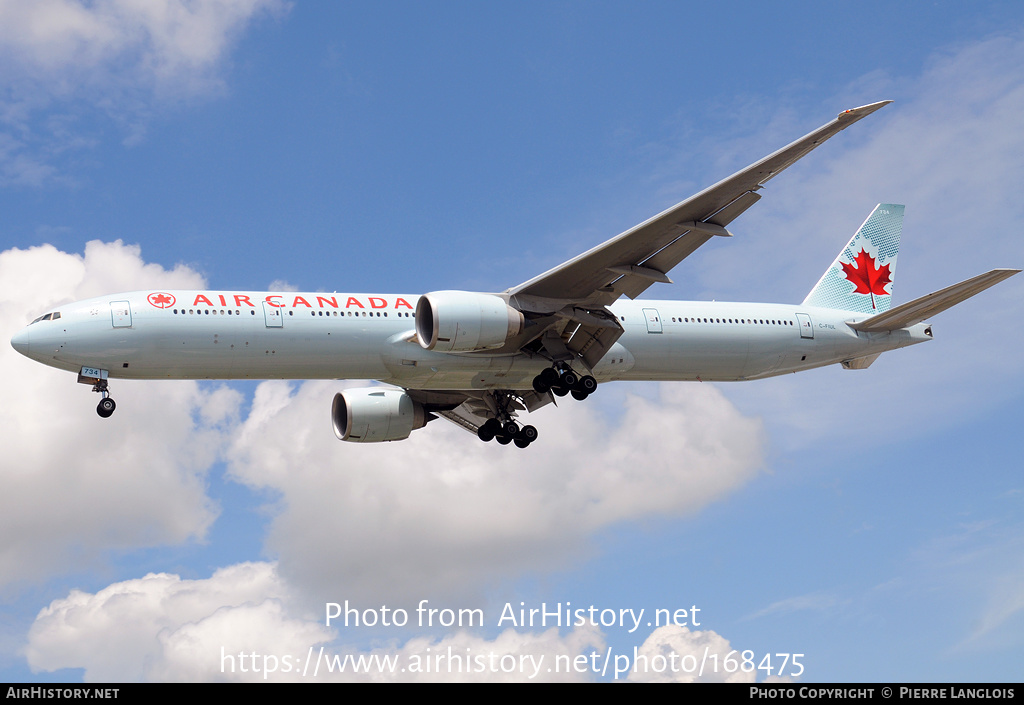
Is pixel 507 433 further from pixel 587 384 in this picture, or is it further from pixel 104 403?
pixel 104 403

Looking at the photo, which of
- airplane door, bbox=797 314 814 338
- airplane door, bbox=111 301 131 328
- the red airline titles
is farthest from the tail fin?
airplane door, bbox=111 301 131 328

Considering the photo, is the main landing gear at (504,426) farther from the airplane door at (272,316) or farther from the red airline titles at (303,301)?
the airplane door at (272,316)

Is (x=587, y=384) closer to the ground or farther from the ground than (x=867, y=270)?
closer to the ground

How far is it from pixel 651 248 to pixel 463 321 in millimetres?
5458

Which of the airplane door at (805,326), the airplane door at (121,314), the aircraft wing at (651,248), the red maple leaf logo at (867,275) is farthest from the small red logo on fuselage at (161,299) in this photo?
the red maple leaf logo at (867,275)

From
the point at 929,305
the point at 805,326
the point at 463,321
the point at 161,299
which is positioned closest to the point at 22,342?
the point at 161,299

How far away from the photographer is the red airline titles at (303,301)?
28781 millimetres

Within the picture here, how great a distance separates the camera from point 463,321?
28047 millimetres

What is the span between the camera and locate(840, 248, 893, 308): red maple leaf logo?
38969mm

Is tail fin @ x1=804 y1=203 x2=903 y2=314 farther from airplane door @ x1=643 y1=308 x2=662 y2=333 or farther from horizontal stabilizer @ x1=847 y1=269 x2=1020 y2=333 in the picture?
airplane door @ x1=643 y1=308 x2=662 y2=333

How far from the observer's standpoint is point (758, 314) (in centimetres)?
3481

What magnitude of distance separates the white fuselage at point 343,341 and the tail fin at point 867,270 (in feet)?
10.4

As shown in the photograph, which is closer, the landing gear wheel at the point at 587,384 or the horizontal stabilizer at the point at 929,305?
the horizontal stabilizer at the point at 929,305

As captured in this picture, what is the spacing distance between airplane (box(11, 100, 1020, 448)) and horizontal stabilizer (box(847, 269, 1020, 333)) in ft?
0.21
